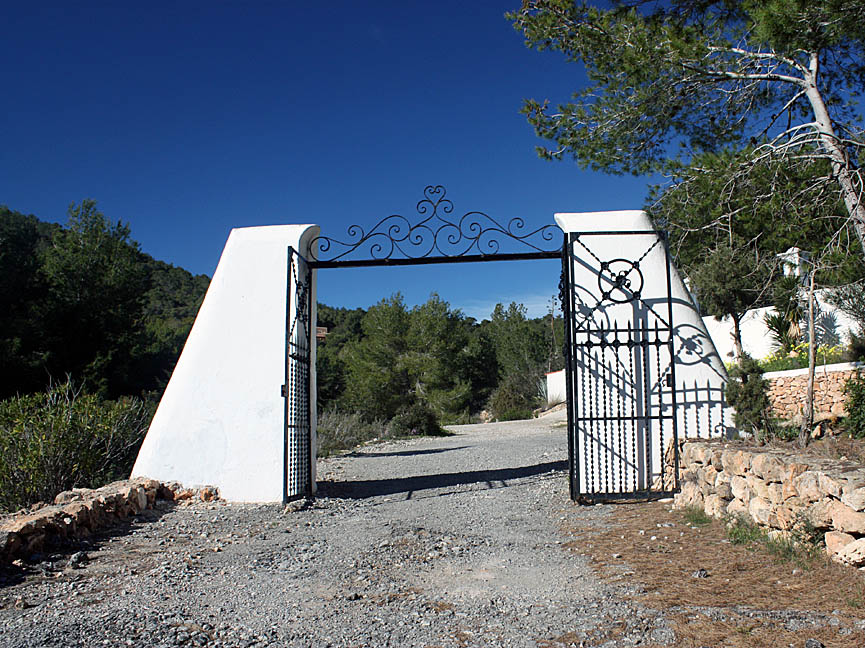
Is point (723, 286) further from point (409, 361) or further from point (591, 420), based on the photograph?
point (409, 361)

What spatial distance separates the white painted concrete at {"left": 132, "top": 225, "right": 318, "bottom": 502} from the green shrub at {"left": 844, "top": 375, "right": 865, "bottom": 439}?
6999mm

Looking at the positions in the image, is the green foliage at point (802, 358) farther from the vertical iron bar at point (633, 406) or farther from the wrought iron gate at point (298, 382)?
the wrought iron gate at point (298, 382)

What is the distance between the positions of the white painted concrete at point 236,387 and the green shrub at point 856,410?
23.0 feet

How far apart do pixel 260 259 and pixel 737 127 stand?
251 inches

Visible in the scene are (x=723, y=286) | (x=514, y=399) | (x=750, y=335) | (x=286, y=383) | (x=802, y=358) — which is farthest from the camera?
(x=514, y=399)

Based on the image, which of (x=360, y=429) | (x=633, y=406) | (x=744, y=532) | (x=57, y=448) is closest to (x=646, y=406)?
(x=633, y=406)

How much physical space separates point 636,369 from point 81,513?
197 inches

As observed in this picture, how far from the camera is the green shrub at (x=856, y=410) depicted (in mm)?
8156

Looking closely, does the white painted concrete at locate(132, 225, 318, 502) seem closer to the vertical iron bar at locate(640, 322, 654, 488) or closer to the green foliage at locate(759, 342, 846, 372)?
the vertical iron bar at locate(640, 322, 654, 488)

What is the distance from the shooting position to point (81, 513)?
200 inches

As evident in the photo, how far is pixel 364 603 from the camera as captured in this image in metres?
3.52

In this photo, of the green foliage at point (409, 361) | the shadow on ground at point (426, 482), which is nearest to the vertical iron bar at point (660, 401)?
the shadow on ground at point (426, 482)

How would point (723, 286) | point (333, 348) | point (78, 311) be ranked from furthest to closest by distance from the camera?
point (333, 348)
point (78, 311)
point (723, 286)

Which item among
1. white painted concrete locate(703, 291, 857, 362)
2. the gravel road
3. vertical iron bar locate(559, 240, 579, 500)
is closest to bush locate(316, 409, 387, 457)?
the gravel road
